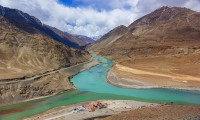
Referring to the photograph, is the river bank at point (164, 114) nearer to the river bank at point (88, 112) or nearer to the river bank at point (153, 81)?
the river bank at point (88, 112)

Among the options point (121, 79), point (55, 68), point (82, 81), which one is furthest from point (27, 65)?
point (121, 79)

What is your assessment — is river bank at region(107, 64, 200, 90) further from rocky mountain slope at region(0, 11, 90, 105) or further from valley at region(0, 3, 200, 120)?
rocky mountain slope at region(0, 11, 90, 105)

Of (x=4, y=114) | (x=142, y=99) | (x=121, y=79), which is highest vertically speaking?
(x=121, y=79)

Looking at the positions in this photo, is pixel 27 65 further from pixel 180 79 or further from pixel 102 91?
pixel 180 79

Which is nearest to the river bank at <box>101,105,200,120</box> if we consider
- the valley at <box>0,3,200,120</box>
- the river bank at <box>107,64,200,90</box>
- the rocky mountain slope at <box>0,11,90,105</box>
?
the valley at <box>0,3,200,120</box>

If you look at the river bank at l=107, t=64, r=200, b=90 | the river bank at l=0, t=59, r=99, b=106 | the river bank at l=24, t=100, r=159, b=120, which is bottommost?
the river bank at l=24, t=100, r=159, b=120

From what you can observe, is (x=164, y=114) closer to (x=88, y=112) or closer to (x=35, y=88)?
(x=88, y=112)
